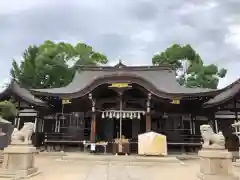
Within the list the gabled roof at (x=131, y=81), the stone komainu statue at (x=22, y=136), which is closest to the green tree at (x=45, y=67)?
the gabled roof at (x=131, y=81)

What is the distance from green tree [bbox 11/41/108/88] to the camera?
2725 cm

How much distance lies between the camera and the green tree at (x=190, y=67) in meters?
28.3

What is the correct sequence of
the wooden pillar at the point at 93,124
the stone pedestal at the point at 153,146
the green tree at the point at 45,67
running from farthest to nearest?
the green tree at the point at 45,67 < the wooden pillar at the point at 93,124 < the stone pedestal at the point at 153,146

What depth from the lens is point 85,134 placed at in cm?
1527

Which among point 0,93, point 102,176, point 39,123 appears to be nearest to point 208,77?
point 39,123

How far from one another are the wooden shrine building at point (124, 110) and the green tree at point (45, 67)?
10.3 metres

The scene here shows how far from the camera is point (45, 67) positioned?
2725cm

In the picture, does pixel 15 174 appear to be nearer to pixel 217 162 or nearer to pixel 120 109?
pixel 217 162

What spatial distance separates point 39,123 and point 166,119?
877 cm

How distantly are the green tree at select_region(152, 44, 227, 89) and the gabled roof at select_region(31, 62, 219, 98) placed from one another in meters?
10.0

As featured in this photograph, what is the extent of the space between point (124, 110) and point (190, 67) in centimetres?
1851

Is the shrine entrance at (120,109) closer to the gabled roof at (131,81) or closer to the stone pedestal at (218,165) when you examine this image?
the gabled roof at (131,81)

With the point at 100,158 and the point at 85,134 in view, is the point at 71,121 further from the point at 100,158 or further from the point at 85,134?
the point at 100,158

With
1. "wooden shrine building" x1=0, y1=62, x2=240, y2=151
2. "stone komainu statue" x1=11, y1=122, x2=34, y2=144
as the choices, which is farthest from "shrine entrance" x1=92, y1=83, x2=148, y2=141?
"stone komainu statue" x1=11, y1=122, x2=34, y2=144
